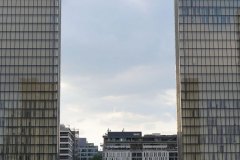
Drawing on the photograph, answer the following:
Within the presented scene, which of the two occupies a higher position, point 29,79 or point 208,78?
point 208,78

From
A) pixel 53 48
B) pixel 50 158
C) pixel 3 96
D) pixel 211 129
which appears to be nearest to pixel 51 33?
pixel 53 48

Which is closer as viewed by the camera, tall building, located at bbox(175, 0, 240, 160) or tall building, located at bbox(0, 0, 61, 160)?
tall building, located at bbox(0, 0, 61, 160)

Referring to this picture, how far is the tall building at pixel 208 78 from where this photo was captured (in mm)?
129750

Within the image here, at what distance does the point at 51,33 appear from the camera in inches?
5148

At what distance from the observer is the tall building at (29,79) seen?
12731cm

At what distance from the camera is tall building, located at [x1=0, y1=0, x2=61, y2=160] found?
418ft

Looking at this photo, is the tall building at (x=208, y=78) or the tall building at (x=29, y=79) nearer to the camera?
the tall building at (x=29, y=79)

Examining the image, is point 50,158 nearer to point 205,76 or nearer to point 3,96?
point 3,96

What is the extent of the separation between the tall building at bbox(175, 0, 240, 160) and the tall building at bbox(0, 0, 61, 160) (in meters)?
26.5

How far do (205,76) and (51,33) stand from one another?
111 ft

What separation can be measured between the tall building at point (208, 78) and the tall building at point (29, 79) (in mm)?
26506

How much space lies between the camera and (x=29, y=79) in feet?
425

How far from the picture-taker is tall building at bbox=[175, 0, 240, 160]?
426 feet

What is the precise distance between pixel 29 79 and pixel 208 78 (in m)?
37.6
